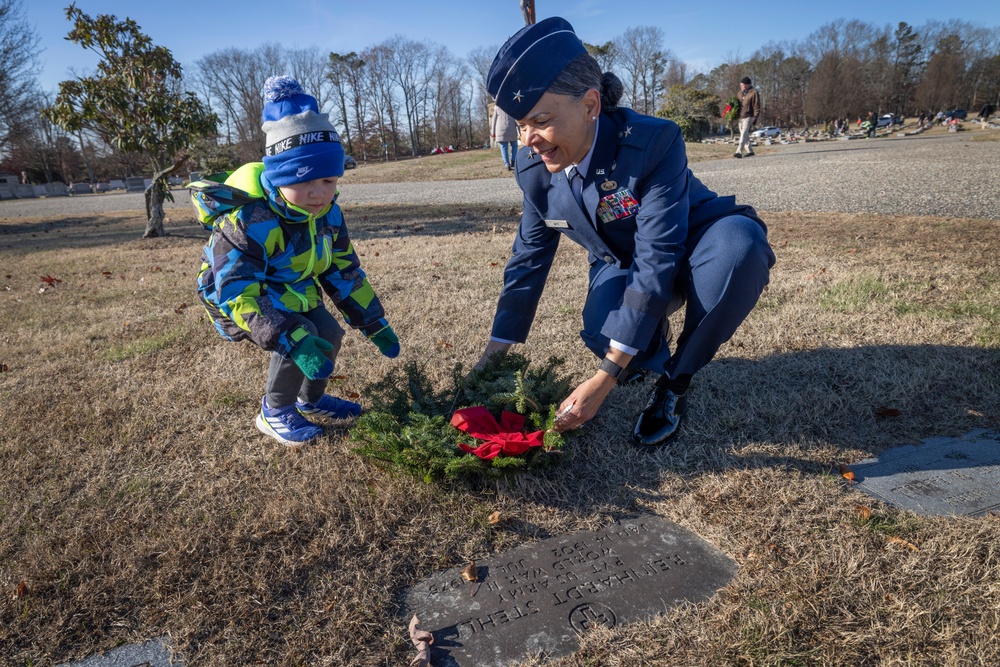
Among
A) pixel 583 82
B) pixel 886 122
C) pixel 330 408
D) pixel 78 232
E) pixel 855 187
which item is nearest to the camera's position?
pixel 583 82

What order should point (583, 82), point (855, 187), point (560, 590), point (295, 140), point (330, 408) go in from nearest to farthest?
point (560, 590) < point (583, 82) < point (295, 140) < point (330, 408) < point (855, 187)

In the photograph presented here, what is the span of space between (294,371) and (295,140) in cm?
96

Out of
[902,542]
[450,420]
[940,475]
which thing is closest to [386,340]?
[450,420]

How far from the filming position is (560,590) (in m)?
1.84

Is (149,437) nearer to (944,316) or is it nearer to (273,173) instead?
(273,173)

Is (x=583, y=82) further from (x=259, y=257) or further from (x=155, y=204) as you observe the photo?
(x=155, y=204)

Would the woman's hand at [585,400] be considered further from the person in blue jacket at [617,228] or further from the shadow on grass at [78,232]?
the shadow on grass at [78,232]

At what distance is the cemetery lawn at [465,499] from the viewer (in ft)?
5.49

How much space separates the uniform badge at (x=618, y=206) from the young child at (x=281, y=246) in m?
1.08

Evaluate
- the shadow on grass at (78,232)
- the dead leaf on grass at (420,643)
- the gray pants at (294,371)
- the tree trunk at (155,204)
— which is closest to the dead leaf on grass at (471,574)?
the dead leaf on grass at (420,643)

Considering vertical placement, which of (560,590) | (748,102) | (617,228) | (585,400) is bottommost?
(560,590)

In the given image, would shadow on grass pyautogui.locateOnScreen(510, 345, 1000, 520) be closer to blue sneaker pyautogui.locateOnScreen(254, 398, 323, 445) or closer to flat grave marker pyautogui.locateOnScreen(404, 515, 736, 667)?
flat grave marker pyautogui.locateOnScreen(404, 515, 736, 667)

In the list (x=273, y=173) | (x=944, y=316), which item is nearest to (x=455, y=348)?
(x=273, y=173)

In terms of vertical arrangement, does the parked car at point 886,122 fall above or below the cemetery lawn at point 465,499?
above
